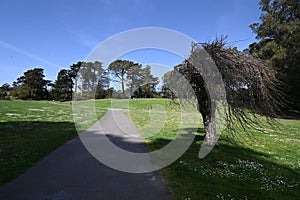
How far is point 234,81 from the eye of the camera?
5977 millimetres

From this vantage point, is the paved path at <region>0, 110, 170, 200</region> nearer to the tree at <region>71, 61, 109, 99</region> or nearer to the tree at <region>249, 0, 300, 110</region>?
the tree at <region>249, 0, 300, 110</region>

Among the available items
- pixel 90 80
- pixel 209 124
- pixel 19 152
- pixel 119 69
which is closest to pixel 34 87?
pixel 90 80

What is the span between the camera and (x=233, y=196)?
3.78 m

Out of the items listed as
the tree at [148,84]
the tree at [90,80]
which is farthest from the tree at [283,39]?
the tree at [90,80]

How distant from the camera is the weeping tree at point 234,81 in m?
5.88

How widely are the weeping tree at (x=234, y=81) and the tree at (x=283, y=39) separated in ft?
62.2

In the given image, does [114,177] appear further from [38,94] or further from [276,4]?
[38,94]

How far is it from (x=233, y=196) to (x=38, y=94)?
71433mm

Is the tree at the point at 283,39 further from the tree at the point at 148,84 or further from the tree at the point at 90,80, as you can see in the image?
the tree at the point at 90,80

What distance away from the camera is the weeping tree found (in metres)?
5.88

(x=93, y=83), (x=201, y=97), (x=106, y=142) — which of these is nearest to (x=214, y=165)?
(x=201, y=97)

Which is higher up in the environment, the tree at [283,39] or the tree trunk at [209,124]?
the tree at [283,39]

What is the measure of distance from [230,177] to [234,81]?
9.97 ft

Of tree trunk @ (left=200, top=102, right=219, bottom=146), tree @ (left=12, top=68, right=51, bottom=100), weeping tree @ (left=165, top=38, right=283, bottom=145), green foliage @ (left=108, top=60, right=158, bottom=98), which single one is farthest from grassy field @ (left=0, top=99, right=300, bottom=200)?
tree @ (left=12, top=68, right=51, bottom=100)
